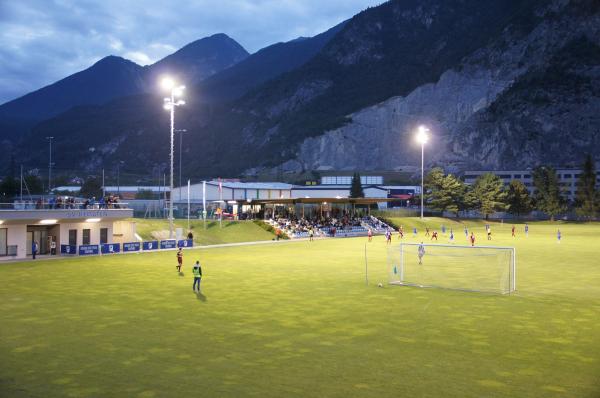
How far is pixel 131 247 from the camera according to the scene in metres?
53.0

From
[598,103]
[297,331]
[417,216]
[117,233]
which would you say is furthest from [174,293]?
[598,103]

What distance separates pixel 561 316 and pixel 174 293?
717 inches

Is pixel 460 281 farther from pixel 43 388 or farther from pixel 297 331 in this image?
Answer: pixel 43 388

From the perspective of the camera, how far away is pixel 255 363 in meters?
15.7

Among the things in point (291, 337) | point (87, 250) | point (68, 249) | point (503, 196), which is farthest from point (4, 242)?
point (503, 196)

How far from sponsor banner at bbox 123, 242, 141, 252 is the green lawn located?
6148 millimetres

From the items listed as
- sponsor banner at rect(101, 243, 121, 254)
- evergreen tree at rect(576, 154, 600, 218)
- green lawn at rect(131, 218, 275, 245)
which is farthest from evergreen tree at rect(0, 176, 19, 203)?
evergreen tree at rect(576, 154, 600, 218)

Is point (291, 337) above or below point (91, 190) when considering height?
below

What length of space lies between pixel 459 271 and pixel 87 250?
32581 millimetres

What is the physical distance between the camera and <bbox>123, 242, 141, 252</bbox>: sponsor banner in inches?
2073

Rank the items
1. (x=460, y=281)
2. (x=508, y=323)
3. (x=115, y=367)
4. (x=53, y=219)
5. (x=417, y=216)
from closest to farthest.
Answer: (x=115, y=367) → (x=508, y=323) → (x=460, y=281) → (x=53, y=219) → (x=417, y=216)

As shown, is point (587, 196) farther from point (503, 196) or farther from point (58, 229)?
point (58, 229)

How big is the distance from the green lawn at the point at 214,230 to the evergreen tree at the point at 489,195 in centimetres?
6104

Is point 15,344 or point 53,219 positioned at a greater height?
point 53,219
